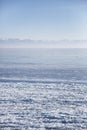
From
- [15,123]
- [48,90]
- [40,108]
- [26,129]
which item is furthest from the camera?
[48,90]

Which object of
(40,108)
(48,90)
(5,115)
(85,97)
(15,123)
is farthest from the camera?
(48,90)

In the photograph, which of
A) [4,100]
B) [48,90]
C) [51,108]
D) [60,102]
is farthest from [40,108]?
[48,90]

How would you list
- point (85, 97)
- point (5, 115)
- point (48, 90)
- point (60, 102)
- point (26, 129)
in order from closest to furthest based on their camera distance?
1. point (26, 129)
2. point (5, 115)
3. point (60, 102)
4. point (85, 97)
5. point (48, 90)

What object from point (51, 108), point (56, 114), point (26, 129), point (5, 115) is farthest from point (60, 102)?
point (26, 129)

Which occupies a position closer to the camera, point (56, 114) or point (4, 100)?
point (56, 114)

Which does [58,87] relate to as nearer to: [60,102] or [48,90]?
[48,90]

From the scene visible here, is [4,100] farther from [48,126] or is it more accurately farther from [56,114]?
[48,126]

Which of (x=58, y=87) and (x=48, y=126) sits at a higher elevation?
(x=58, y=87)

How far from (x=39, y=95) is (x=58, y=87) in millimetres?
2438

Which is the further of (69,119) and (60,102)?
(60,102)

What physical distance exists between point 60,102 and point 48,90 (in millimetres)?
2825

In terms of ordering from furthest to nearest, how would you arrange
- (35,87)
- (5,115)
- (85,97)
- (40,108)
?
(35,87), (85,97), (40,108), (5,115)

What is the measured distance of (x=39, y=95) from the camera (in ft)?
44.3

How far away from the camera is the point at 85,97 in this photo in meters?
13.1
